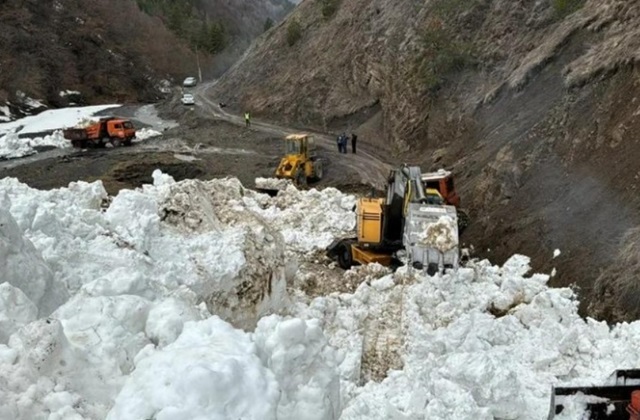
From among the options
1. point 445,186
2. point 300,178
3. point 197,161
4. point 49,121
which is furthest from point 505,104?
point 49,121

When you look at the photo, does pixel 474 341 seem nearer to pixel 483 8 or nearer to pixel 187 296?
pixel 187 296

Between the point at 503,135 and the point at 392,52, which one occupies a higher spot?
the point at 392,52

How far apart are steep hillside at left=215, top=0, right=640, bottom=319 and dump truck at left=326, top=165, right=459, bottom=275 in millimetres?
2388

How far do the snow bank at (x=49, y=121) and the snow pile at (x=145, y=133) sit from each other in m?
5.85

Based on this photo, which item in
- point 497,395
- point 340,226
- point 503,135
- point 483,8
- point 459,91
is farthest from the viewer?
point 483,8

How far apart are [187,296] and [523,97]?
16.5m

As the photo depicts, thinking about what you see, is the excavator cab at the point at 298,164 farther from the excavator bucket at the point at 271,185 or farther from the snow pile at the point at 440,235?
the snow pile at the point at 440,235

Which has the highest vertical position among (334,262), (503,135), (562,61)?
(562,61)

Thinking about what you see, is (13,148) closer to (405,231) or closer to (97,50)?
(405,231)

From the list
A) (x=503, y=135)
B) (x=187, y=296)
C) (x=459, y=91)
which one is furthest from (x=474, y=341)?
(x=459, y=91)

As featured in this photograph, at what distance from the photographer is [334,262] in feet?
51.1

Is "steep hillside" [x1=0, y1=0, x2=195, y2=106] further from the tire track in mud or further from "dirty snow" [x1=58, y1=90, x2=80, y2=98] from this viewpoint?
the tire track in mud

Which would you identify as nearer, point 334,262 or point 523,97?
point 334,262

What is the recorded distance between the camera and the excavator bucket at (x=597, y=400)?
6703mm
